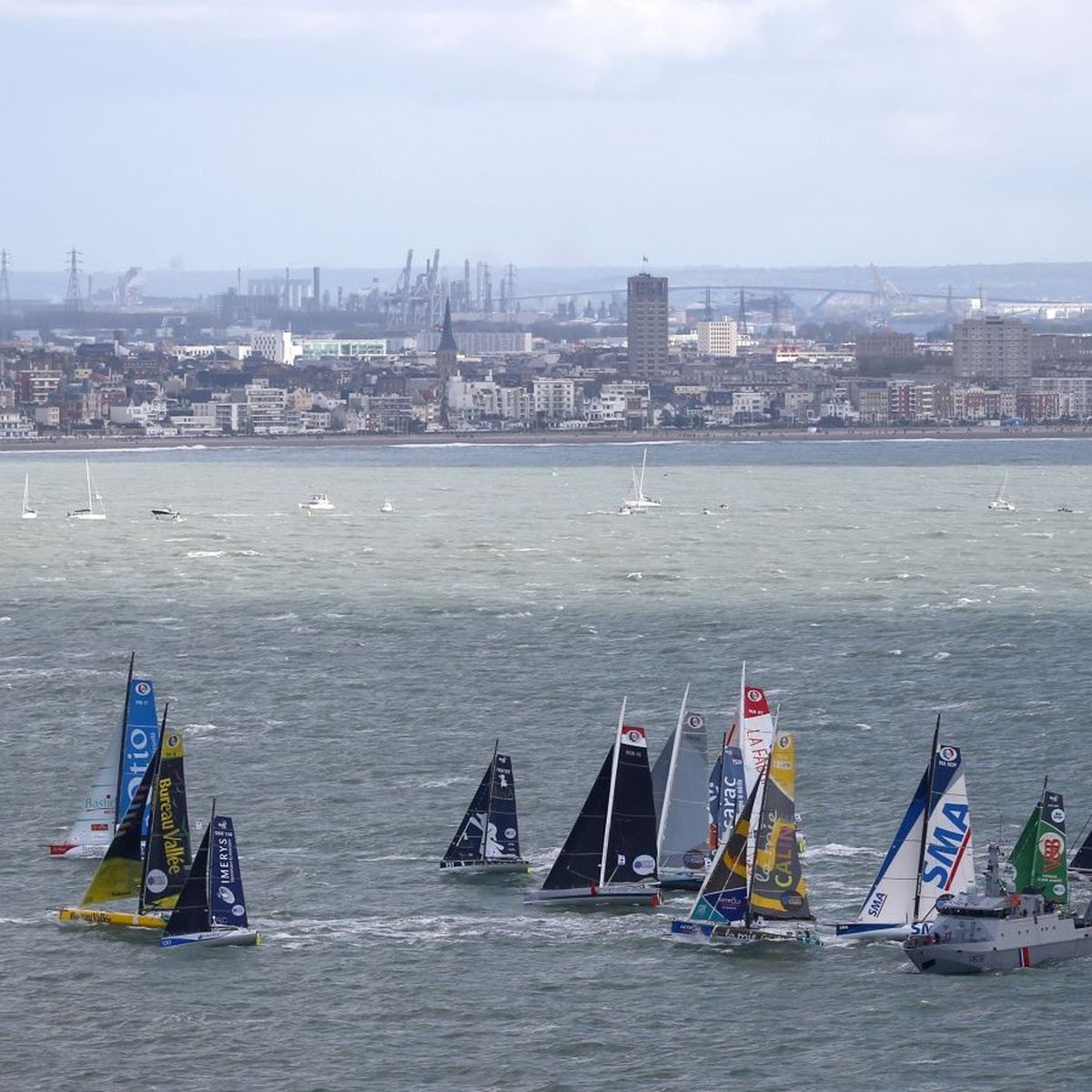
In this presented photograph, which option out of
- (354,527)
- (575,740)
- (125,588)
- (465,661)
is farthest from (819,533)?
(575,740)

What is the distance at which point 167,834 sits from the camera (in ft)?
113

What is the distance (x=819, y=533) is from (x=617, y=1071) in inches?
3292

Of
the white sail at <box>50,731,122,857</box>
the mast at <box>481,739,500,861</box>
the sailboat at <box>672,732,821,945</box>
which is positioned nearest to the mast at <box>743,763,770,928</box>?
the sailboat at <box>672,732,821,945</box>

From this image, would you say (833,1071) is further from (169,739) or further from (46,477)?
(46,477)

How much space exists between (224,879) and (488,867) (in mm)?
5108

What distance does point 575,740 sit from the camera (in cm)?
4900

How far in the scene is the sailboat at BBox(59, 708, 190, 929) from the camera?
112 feet

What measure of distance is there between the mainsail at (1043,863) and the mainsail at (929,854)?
27.9 inches

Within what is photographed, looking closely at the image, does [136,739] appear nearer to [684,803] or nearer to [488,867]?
[488,867]

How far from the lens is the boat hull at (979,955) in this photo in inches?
1260

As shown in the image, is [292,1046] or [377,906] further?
[377,906]

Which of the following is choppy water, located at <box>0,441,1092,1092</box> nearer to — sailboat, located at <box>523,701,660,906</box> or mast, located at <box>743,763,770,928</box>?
sailboat, located at <box>523,701,660,906</box>

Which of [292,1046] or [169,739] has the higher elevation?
[169,739]

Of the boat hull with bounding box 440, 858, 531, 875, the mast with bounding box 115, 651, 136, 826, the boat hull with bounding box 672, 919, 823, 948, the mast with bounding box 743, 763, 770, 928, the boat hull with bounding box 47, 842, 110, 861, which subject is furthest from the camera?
the boat hull with bounding box 47, 842, 110, 861
